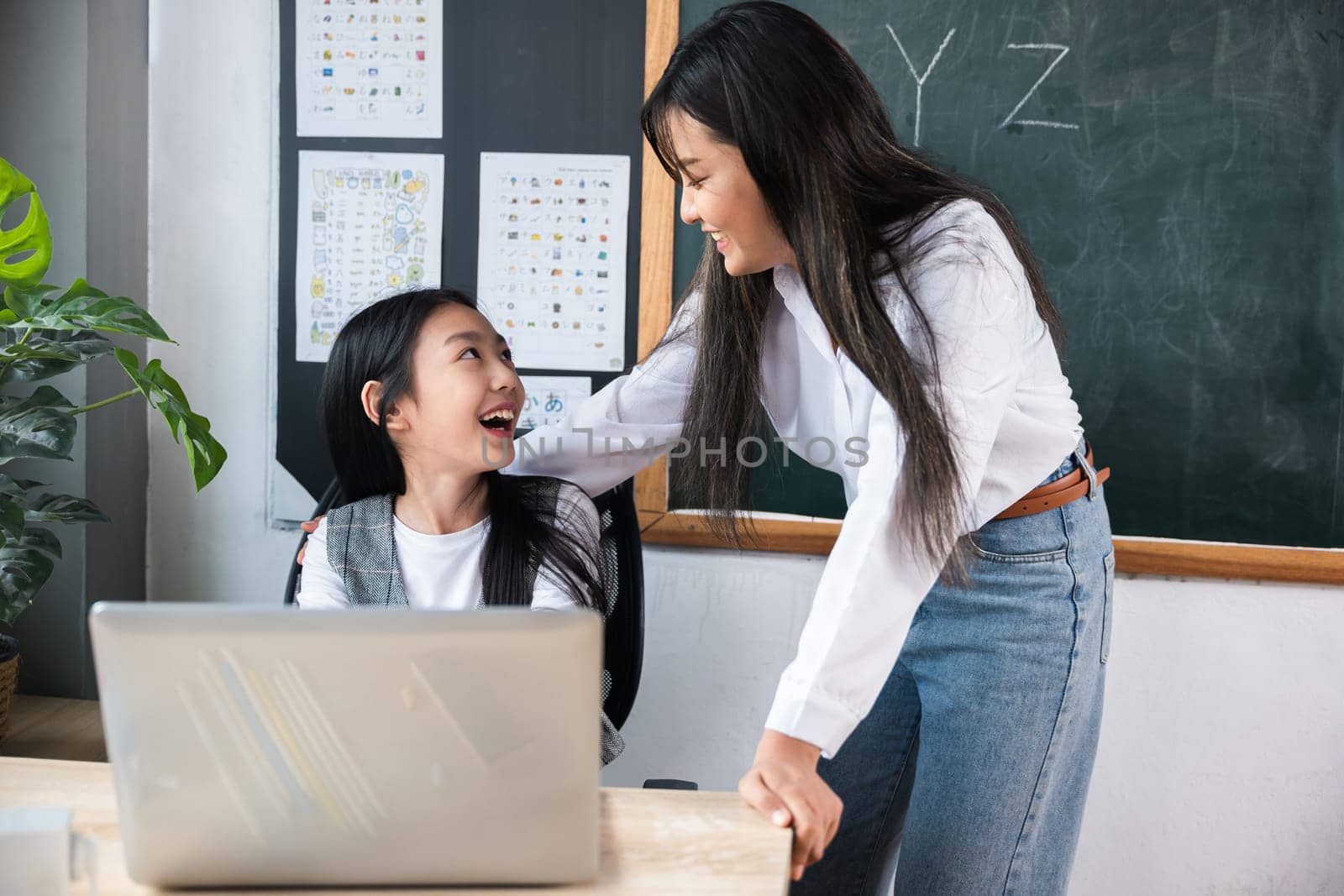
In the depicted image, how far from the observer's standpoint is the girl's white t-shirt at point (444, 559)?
1.48 metres

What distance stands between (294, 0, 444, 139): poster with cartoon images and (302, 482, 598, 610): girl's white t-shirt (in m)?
0.90

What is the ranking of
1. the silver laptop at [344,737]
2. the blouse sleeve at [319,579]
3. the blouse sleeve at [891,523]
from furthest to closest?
the blouse sleeve at [319,579] → the blouse sleeve at [891,523] → the silver laptop at [344,737]

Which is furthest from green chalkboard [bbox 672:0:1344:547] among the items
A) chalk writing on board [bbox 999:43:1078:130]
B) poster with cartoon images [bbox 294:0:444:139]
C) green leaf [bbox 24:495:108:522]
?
green leaf [bbox 24:495:108:522]

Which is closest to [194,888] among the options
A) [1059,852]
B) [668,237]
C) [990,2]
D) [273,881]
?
[273,881]

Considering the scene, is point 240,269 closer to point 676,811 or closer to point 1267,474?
point 676,811

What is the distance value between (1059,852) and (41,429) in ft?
4.70

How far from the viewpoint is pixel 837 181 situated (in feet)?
3.51

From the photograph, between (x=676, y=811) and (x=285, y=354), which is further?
(x=285, y=354)

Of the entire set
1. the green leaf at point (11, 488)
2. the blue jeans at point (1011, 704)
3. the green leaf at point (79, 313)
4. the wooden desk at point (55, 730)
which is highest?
the green leaf at point (79, 313)

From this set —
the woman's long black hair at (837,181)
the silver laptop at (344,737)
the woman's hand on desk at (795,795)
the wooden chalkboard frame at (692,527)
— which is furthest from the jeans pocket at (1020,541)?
the wooden chalkboard frame at (692,527)

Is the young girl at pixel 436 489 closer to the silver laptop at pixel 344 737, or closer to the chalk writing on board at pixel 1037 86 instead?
the silver laptop at pixel 344 737

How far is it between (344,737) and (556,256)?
144 centimetres

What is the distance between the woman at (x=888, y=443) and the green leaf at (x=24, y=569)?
2.65 feet

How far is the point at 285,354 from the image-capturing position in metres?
2.14
